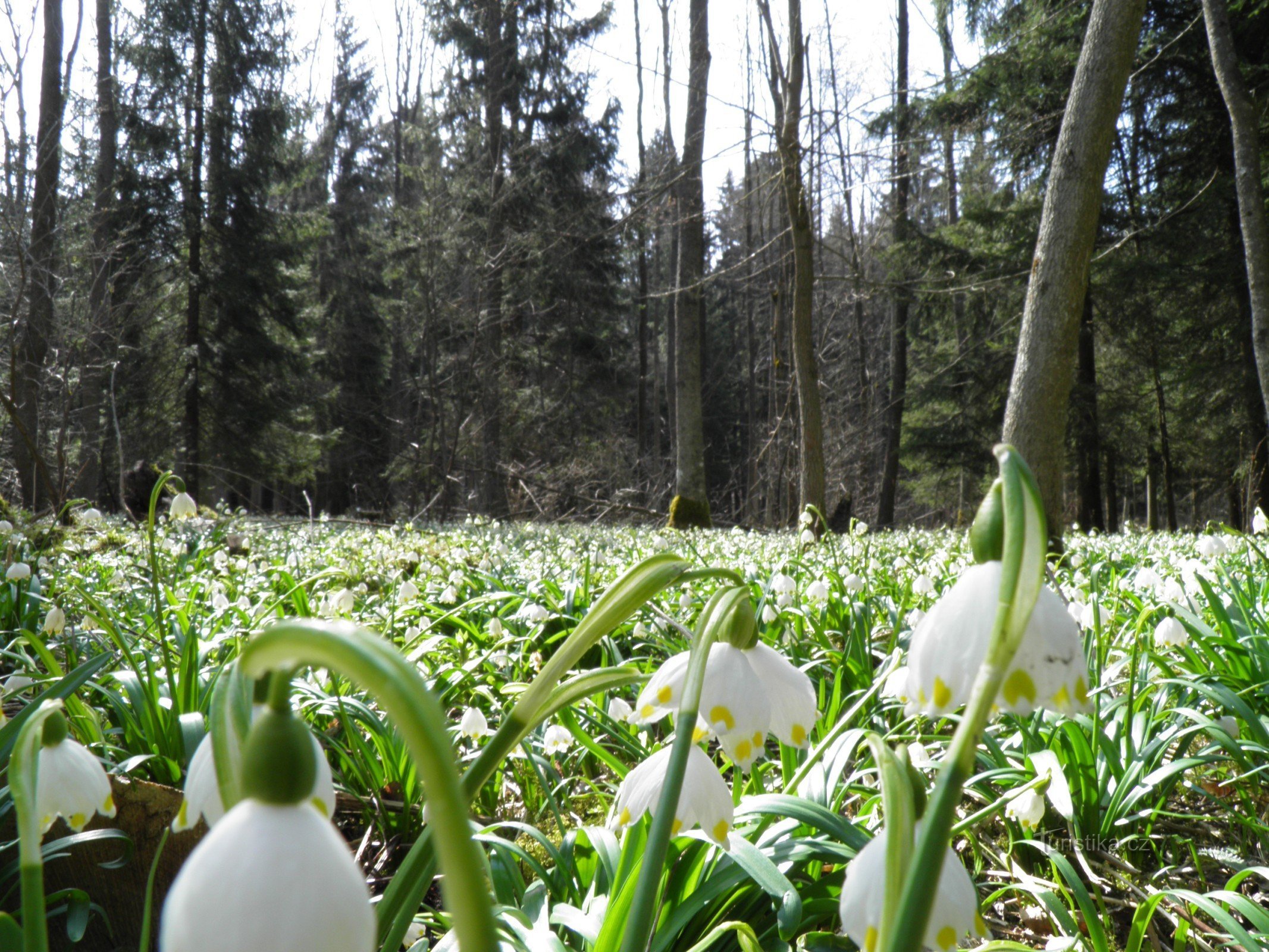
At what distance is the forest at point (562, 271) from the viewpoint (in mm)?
11602

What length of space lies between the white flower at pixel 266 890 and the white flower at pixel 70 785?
2.08 ft

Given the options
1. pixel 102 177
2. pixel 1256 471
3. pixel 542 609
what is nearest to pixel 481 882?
pixel 542 609

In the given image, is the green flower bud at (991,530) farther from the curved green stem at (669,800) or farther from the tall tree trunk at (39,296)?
the tall tree trunk at (39,296)

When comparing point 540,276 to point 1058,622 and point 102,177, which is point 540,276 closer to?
point 102,177

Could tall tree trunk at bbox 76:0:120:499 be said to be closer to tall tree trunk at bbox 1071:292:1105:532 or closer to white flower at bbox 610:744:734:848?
white flower at bbox 610:744:734:848

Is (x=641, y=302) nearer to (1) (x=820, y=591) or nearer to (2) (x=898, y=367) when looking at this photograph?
(2) (x=898, y=367)

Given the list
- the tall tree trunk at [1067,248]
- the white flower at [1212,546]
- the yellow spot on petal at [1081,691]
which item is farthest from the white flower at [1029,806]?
the tall tree trunk at [1067,248]

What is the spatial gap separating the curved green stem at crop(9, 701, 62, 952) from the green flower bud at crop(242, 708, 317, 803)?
293 mm

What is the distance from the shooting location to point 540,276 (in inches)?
741

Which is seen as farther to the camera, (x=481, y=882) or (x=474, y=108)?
(x=474, y=108)

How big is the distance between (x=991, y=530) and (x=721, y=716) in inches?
15.6

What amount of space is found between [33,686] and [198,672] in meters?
0.53

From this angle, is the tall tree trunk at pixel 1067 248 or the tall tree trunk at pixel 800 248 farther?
the tall tree trunk at pixel 800 248

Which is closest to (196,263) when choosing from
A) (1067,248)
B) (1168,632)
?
(1067,248)
